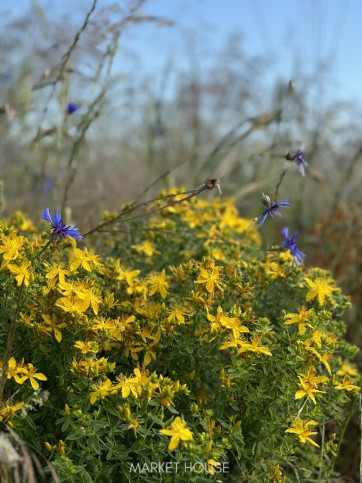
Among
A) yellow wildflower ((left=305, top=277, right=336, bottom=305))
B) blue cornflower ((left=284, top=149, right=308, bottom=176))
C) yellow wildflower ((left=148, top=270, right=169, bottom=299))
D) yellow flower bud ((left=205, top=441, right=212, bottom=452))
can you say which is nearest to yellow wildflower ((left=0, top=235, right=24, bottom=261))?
yellow wildflower ((left=148, top=270, right=169, bottom=299))

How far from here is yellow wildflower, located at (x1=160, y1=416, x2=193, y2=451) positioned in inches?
52.7

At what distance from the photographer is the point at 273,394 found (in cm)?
168

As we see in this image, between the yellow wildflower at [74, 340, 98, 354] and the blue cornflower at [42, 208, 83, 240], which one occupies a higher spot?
the blue cornflower at [42, 208, 83, 240]

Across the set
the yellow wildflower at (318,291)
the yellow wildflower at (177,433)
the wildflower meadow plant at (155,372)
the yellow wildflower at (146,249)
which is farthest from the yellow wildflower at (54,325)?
the yellow wildflower at (318,291)

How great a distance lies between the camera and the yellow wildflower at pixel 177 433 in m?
1.34

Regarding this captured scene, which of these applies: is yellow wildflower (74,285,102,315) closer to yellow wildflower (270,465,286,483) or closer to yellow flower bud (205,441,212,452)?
yellow flower bud (205,441,212,452)

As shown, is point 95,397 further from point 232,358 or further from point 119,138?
point 119,138

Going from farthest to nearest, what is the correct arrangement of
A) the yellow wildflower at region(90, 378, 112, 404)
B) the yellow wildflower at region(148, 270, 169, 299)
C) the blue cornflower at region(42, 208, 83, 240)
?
the yellow wildflower at region(148, 270, 169, 299) < the blue cornflower at region(42, 208, 83, 240) < the yellow wildflower at region(90, 378, 112, 404)

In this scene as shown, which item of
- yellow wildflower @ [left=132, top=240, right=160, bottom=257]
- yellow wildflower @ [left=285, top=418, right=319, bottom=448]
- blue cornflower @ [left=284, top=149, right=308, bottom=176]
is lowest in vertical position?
yellow wildflower @ [left=285, top=418, right=319, bottom=448]

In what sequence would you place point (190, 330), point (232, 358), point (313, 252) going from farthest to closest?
point (313, 252) < point (190, 330) < point (232, 358)

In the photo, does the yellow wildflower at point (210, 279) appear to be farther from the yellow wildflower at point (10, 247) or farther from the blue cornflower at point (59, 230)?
the yellow wildflower at point (10, 247)

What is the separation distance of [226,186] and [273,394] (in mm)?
2892

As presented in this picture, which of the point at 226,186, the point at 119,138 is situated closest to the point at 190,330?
the point at 226,186

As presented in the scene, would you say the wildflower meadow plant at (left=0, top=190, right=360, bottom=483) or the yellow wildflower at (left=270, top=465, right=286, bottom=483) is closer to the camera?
the wildflower meadow plant at (left=0, top=190, right=360, bottom=483)
